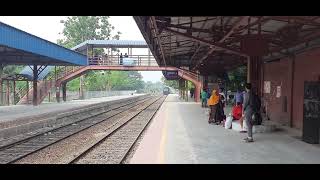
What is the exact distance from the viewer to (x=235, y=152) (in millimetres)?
11531

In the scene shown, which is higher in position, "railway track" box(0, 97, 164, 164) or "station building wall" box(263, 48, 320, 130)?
"station building wall" box(263, 48, 320, 130)

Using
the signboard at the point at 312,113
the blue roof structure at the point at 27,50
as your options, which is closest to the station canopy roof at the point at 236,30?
the signboard at the point at 312,113

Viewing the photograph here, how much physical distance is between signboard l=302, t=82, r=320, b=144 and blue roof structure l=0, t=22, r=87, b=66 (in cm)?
1646

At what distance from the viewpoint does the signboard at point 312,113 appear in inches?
492

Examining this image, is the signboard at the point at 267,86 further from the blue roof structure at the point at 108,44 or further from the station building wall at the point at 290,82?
the blue roof structure at the point at 108,44

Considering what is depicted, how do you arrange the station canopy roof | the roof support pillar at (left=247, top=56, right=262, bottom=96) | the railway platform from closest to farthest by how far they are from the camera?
the railway platform, the station canopy roof, the roof support pillar at (left=247, top=56, right=262, bottom=96)

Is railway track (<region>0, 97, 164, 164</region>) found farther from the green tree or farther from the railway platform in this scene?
the green tree

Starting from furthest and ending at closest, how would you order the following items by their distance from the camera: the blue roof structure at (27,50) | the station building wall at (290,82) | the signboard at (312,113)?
the blue roof structure at (27,50) → the station building wall at (290,82) → the signboard at (312,113)

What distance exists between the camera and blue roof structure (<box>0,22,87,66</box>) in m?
25.5

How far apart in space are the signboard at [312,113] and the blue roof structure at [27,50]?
16.5m

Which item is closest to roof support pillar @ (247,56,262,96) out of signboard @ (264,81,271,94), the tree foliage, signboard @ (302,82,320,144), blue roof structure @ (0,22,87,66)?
signboard @ (264,81,271,94)

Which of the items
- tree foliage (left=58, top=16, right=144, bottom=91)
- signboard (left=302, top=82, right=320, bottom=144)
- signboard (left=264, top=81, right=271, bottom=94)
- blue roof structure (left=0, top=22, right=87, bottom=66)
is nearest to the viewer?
signboard (left=302, top=82, right=320, bottom=144)

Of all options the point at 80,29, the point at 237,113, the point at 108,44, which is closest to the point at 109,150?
the point at 237,113
